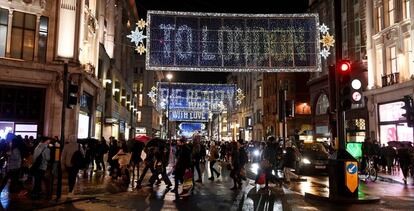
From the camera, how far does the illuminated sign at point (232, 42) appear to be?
70.4 ft

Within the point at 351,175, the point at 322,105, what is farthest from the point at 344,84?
the point at 322,105

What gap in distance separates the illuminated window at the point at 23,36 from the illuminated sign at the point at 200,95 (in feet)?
117

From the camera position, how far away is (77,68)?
2561 cm

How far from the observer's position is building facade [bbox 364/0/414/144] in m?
28.8

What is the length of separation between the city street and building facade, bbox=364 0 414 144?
44.6ft

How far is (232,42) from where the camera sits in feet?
72.6

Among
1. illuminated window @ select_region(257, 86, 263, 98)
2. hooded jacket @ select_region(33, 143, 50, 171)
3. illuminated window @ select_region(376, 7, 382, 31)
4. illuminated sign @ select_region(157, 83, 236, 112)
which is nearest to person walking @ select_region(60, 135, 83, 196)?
hooded jacket @ select_region(33, 143, 50, 171)

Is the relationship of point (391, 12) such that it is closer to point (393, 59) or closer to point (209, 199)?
point (393, 59)

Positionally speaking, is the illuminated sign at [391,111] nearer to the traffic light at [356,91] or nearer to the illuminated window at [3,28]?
the traffic light at [356,91]

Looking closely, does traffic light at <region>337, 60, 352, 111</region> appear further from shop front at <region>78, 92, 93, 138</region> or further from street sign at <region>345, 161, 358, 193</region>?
shop front at <region>78, 92, 93, 138</region>

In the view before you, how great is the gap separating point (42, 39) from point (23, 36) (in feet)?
3.45

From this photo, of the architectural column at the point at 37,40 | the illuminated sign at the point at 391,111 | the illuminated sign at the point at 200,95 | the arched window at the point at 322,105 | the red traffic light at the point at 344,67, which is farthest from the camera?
the illuminated sign at the point at 200,95

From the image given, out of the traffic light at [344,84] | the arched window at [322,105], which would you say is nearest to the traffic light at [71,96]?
the traffic light at [344,84]

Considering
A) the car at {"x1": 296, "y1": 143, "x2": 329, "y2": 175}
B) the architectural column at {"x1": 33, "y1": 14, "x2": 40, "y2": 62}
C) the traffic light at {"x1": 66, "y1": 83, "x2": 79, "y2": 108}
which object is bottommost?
the car at {"x1": 296, "y1": 143, "x2": 329, "y2": 175}
